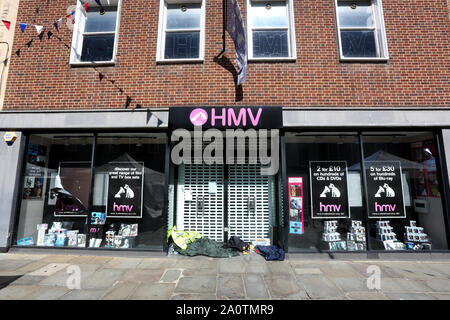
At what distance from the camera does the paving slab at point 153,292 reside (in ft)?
11.9

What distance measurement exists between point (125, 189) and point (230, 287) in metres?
3.99

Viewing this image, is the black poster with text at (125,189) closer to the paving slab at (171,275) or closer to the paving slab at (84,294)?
the paving slab at (171,275)

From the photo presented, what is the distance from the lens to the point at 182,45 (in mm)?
6598

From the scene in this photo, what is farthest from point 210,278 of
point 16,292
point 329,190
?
point 329,190

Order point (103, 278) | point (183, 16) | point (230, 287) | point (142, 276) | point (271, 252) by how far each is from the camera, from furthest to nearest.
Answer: point (183, 16) → point (271, 252) → point (142, 276) → point (103, 278) → point (230, 287)

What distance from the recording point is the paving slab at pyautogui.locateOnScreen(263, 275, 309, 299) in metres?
3.72

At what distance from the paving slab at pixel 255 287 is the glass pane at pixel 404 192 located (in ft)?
11.8

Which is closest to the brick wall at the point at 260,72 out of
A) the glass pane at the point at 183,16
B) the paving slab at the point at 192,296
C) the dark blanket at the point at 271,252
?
the glass pane at the point at 183,16

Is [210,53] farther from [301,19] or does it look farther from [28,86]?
[28,86]

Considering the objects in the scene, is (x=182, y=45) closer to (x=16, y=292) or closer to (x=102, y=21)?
(x=102, y=21)

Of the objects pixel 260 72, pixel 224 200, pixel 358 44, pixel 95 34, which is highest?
pixel 95 34

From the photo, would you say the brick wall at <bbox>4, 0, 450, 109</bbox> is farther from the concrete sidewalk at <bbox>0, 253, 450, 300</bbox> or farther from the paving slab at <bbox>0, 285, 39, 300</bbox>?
the paving slab at <bbox>0, 285, 39, 300</bbox>

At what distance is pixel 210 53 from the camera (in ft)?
20.9

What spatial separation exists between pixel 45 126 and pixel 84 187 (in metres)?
1.99
